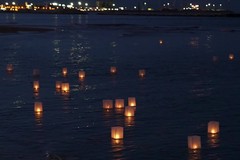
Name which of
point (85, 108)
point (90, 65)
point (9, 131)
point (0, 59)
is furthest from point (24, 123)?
point (0, 59)

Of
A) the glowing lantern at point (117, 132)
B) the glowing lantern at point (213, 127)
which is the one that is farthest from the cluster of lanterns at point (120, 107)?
the glowing lantern at point (213, 127)

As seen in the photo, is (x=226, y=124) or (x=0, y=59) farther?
(x=0, y=59)

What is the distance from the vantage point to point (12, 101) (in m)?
19.6

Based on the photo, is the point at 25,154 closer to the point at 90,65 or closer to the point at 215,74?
the point at 215,74

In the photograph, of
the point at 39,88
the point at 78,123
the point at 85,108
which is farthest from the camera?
the point at 39,88

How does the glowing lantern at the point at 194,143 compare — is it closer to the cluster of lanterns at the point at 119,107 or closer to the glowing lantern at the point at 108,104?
the cluster of lanterns at the point at 119,107

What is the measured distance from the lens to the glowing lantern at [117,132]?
1418 centimetres

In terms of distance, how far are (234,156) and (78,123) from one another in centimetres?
465

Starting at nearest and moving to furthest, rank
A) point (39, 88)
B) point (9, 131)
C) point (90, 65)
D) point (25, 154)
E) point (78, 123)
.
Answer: point (25, 154)
point (9, 131)
point (78, 123)
point (39, 88)
point (90, 65)

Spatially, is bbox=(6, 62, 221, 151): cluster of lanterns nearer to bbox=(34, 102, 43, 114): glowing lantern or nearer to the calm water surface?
bbox=(34, 102, 43, 114): glowing lantern

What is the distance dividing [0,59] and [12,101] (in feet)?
50.1

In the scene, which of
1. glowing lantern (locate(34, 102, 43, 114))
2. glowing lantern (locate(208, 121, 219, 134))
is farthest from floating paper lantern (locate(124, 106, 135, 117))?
glowing lantern (locate(208, 121, 219, 134))

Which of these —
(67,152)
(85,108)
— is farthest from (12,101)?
(67,152)

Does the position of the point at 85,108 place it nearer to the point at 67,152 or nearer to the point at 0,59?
the point at 67,152
